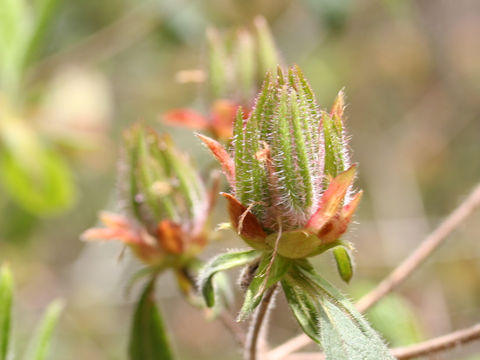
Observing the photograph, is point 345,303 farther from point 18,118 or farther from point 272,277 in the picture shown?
→ point 18,118

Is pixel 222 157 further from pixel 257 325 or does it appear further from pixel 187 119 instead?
pixel 187 119

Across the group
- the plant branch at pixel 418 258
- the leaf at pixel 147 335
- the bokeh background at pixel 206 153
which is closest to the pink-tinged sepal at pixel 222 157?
the leaf at pixel 147 335

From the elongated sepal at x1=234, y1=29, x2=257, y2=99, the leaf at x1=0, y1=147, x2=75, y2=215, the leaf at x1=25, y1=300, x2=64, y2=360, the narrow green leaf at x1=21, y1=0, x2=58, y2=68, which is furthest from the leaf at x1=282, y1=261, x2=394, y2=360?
the leaf at x1=0, y1=147, x2=75, y2=215

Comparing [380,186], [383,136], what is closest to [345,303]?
[380,186]

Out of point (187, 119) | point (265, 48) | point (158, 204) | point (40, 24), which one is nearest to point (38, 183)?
point (40, 24)

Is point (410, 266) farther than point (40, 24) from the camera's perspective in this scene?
No

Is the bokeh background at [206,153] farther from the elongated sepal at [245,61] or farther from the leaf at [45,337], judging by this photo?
the leaf at [45,337]
